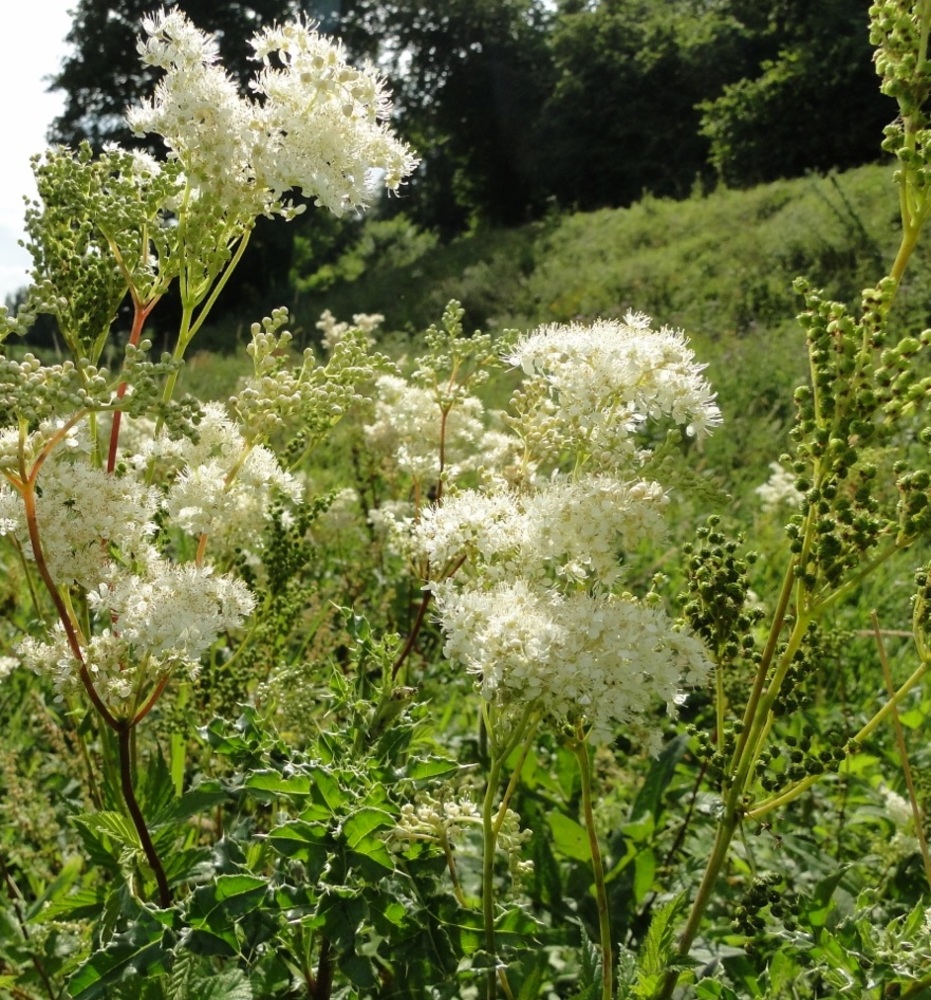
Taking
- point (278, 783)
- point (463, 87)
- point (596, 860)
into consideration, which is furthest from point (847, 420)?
point (463, 87)

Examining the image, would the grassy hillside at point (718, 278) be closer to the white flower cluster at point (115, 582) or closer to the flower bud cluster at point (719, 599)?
the flower bud cluster at point (719, 599)

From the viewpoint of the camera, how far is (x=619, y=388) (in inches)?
57.4

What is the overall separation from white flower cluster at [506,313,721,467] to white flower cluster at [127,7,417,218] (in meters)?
0.56

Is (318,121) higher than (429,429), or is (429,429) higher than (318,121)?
(318,121)

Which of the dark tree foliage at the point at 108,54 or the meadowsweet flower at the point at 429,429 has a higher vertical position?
the dark tree foliage at the point at 108,54

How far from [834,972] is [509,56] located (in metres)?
38.5

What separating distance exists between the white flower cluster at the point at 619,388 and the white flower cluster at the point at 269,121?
1.83ft

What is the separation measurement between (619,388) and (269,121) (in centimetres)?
80

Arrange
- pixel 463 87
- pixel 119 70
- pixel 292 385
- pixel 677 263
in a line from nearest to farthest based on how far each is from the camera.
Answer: pixel 292 385 < pixel 677 263 < pixel 119 70 < pixel 463 87

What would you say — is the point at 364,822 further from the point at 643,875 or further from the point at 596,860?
the point at 643,875

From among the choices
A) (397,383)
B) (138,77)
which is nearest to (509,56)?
(138,77)

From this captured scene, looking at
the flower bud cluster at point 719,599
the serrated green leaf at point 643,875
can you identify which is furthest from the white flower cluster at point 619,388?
the serrated green leaf at point 643,875

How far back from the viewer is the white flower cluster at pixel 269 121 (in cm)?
163

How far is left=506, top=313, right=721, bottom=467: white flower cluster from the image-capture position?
56.9 inches
